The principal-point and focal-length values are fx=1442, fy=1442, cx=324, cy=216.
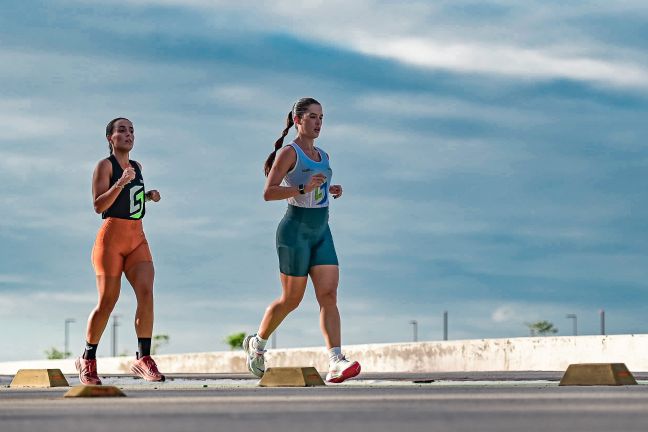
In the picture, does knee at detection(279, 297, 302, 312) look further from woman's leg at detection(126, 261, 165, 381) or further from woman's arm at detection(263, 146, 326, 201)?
woman's leg at detection(126, 261, 165, 381)

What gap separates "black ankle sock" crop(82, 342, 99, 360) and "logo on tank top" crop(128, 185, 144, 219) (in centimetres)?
115

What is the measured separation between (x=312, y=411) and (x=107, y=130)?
6.45 meters

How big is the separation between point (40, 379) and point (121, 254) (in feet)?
4.15

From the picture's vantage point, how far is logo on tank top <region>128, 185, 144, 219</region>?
1248 centimetres

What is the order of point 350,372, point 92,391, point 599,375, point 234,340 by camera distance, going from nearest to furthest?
point 92,391 < point 599,375 < point 350,372 < point 234,340

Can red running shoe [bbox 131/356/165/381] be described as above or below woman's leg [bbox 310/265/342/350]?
below

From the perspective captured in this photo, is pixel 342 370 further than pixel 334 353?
No

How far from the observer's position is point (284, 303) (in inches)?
492

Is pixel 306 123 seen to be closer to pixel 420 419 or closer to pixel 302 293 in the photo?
pixel 302 293

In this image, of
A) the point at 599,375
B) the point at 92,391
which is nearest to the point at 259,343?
the point at 599,375

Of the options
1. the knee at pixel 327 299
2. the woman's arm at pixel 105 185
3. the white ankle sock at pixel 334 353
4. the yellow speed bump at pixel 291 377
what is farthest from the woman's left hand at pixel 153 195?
the yellow speed bump at pixel 291 377

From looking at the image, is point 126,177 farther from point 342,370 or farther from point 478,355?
point 478,355

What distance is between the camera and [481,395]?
888cm

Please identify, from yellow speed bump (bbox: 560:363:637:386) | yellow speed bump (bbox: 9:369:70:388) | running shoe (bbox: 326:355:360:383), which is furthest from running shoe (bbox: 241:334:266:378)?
yellow speed bump (bbox: 560:363:637:386)
